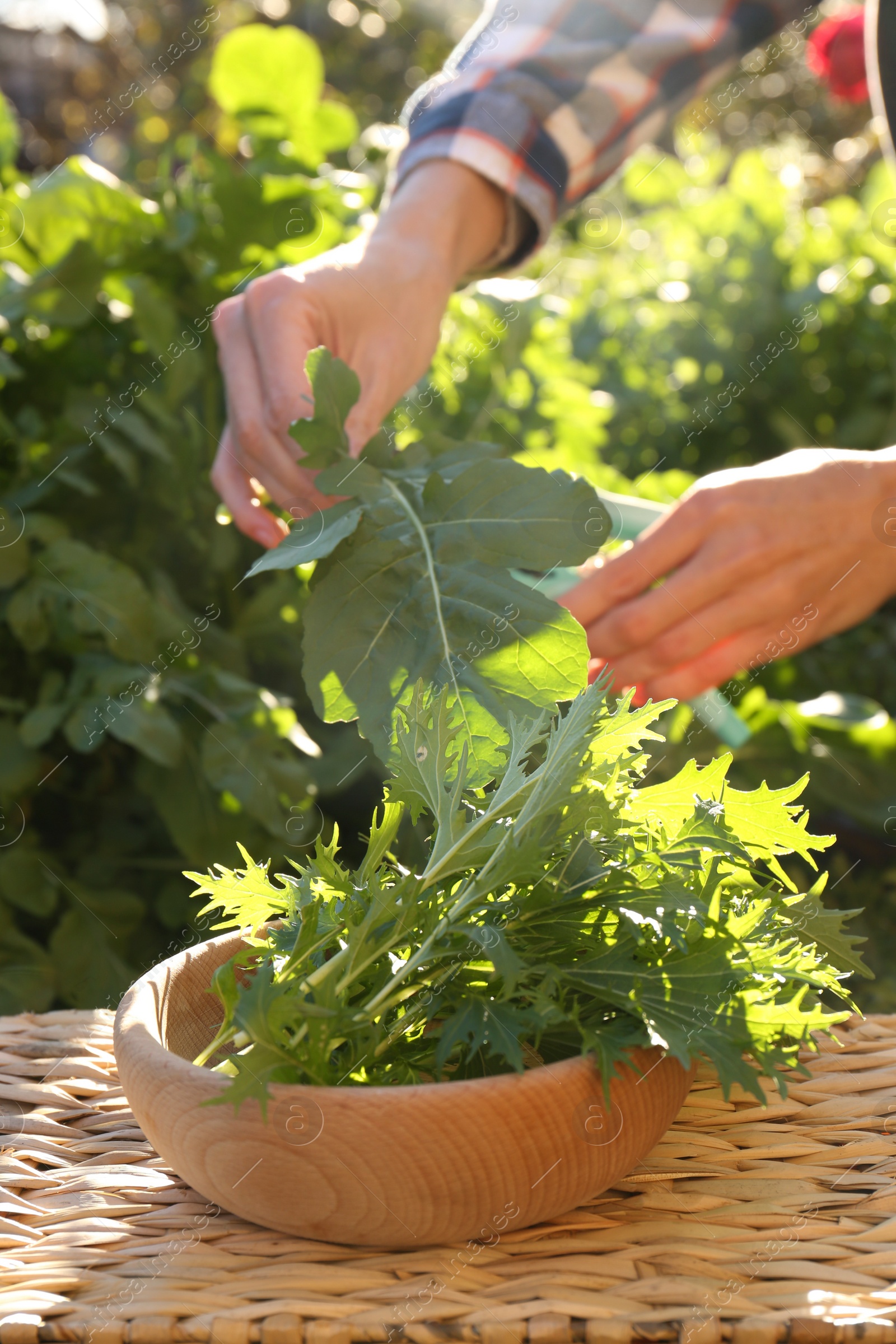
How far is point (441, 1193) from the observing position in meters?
0.44

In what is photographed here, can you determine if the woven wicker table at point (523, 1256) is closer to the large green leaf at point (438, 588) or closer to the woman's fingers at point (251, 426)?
the large green leaf at point (438, 588)

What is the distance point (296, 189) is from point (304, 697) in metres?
0.56

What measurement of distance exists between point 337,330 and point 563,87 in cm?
47

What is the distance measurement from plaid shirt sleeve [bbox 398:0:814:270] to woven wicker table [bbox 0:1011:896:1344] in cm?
90

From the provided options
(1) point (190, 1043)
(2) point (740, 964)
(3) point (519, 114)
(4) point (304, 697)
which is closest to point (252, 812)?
(4) point (304, 697)

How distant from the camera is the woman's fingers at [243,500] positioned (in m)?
0.92

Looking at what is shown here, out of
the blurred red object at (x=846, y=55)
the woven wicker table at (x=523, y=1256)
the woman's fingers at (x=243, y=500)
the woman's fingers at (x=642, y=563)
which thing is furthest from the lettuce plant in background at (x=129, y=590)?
the blurred red object at (x=846, y=55)

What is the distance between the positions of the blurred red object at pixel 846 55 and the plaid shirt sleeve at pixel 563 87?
1539 mm

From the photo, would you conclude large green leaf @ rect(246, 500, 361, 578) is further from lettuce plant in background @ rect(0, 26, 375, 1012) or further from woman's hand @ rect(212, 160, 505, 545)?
lettuce plant in background @ rect(0, 26, 375, 1012)

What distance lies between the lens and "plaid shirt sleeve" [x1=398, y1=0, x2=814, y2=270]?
1.14 metres

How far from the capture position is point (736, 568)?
0.97m

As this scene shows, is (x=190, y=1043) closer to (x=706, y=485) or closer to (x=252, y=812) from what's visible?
(x=252, y=812)

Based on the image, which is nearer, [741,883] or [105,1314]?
[105,1314]

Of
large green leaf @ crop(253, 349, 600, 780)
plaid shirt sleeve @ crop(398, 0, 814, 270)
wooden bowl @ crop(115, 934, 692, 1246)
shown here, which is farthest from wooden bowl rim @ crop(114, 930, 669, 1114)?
plaid shirt sleeve @ crop(398, 0, 814, 270)
